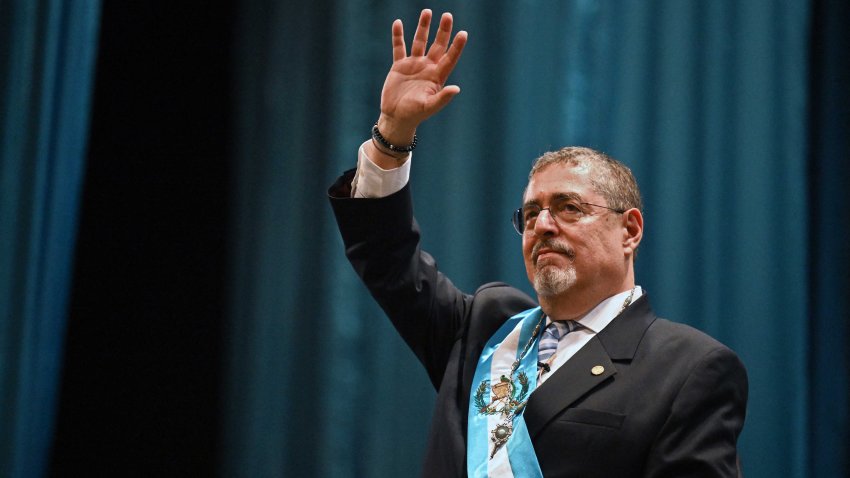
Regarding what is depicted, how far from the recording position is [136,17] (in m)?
2.50

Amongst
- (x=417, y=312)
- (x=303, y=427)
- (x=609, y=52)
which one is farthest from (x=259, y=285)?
(x=609, y=52)

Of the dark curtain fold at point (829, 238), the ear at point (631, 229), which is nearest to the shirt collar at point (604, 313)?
the ear at point (631, 229)

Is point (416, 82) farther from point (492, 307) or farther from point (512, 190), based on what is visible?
point (512, 190)

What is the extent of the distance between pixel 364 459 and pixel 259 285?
24.6 inches

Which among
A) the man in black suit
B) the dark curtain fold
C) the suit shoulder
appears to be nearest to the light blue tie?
the man in black suit

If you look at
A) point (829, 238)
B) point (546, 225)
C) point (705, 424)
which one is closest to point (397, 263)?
point (546, 225)

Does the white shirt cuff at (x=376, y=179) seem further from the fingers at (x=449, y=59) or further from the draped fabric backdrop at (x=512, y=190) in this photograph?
the draped fabric backdrop at (x=512, y=190)

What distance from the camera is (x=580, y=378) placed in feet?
4.84

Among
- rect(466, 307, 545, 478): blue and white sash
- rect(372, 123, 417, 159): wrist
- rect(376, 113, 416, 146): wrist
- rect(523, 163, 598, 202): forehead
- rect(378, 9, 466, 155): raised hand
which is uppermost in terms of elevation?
rect(378, 9, 466, 155): raised hand

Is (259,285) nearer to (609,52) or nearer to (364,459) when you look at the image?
(364,459)

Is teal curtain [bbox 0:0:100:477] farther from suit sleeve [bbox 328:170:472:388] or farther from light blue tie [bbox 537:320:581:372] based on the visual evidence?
light blue tie [bbox 537:320:581:372]

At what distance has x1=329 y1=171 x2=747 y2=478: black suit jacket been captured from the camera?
1.37 m

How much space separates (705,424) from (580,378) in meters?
0.22

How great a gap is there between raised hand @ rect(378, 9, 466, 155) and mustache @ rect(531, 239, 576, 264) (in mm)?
333
